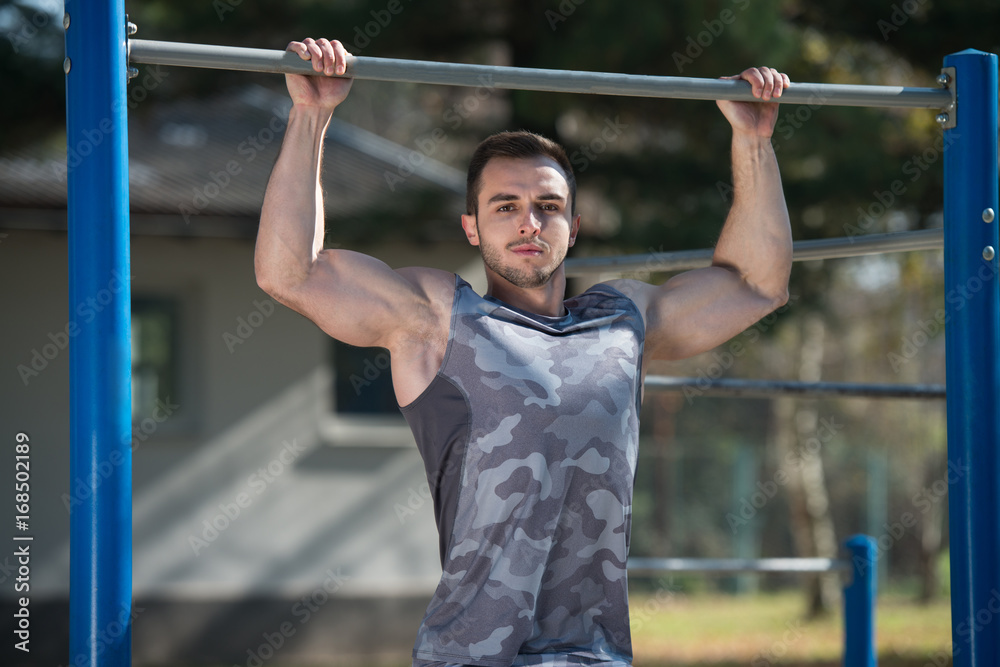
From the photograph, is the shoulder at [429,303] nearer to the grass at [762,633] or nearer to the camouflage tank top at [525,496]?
the camouflage tank top at [525,496]

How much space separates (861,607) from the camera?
344 centimetres

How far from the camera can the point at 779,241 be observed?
2.25 m

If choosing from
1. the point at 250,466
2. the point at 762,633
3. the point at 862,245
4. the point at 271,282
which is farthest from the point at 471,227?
the point at 762,633

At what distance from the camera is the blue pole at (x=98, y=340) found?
166cm

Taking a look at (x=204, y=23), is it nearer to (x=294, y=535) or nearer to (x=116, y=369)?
(x=294, y=535)

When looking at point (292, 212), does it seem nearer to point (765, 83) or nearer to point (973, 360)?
point (765, 83)

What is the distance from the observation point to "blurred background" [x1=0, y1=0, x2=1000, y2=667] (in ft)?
18.9

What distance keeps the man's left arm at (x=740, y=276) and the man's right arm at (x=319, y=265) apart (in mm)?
481

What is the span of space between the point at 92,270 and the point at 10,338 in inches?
222

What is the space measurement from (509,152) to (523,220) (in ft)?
0.53

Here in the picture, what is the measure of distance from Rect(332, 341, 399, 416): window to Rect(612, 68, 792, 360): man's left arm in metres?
5.40

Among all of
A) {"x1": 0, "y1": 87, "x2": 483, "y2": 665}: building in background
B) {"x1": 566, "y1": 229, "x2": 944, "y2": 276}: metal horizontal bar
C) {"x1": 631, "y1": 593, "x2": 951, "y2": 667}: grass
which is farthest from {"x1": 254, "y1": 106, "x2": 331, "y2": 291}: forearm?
{"x1": 631, "y1": 593, "x2": 951, "y2": 667}: grass

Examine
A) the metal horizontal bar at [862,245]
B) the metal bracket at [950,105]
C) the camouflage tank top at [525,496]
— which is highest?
the metal bracket at [950,105]

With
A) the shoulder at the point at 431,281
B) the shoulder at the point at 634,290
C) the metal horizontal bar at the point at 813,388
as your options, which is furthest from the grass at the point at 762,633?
the shoulder at the point at 431,281
